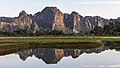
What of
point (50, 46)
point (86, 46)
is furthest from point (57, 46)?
point (86, 46)

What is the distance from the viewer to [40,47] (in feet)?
208

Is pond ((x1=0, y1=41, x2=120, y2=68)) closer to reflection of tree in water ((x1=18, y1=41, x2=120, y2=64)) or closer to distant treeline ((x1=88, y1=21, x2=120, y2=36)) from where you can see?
reflection of tree in water ((x1=18, y1=41, x2=120, y2=64))

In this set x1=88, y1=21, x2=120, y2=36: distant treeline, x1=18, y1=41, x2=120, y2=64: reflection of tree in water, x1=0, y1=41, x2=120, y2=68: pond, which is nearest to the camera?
x1=0, y1=41, x2=120, y2=68: pond

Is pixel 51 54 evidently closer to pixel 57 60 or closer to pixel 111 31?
pixel 57 60

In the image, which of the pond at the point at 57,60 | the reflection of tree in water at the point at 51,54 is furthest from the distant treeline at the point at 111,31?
the reflection of tree in water at the point at 51,54

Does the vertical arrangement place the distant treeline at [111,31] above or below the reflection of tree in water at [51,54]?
above

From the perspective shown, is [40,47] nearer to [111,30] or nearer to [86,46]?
[86,46]

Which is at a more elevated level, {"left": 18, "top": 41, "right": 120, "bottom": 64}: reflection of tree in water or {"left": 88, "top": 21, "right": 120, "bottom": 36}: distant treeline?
{"left": 88, "top": 21, "right": 120, "bottom": 36}: distant treeline

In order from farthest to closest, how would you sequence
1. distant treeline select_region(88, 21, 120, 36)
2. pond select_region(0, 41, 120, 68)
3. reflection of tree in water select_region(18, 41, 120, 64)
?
distant treeline select_region(88, 21, 120, 36), reflection of tree in water select_region(18, 41, 120, 64), pond select_region(0, 41, 120, 68)

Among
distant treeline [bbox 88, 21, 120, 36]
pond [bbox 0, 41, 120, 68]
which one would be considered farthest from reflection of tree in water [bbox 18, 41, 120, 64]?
distant treeline [bbox 88, 21, 120, 36]

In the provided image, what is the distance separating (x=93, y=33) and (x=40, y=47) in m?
111

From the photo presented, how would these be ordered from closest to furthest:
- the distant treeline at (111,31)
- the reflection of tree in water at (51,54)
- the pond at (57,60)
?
the pond at (57,60) < the reflection of tree in water at (51,54) < the distant treeline at (111,31)

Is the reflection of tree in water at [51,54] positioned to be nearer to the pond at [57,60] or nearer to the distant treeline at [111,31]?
the pond at [57,60]

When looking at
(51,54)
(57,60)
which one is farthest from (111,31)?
(57,60)
